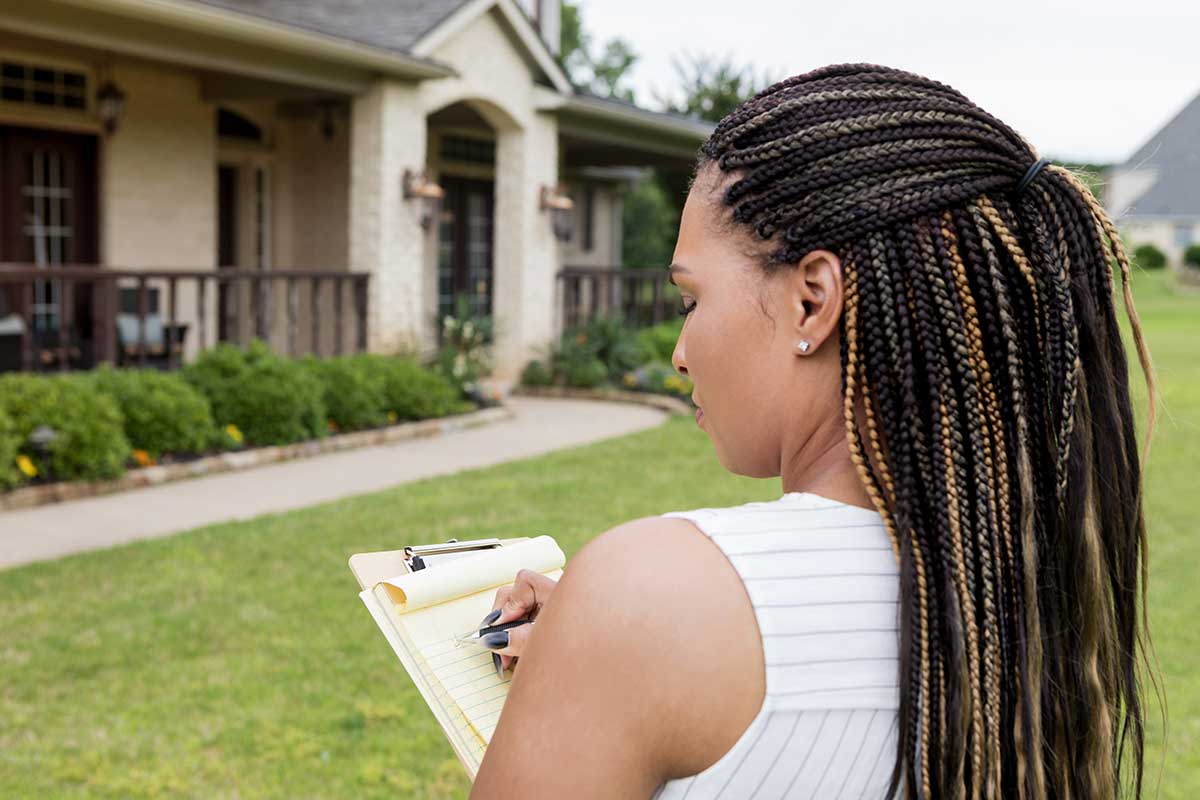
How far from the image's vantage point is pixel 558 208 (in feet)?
49.5

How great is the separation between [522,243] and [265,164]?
10.5ft

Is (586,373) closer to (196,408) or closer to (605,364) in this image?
(605,364)

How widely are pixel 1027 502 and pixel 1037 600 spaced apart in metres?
0.10

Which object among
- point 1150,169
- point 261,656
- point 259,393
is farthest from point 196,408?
point 1150,169

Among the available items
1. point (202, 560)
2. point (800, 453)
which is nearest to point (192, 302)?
point (202, 560)

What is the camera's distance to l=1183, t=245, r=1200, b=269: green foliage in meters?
54.8

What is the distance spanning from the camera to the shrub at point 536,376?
49.1ft

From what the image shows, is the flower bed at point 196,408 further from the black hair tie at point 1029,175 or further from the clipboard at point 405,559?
the black hair tie at point 1029,175

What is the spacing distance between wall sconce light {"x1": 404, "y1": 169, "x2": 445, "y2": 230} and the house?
0.03 metres

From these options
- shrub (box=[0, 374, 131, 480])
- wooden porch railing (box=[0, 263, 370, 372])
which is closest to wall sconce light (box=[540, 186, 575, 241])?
wooden porch railing (box=[0, 263, 370, 372])

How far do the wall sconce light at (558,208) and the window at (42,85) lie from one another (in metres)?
5.27

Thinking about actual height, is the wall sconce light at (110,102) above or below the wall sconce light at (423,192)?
above

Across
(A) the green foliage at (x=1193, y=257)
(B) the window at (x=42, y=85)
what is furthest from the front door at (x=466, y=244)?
(A) the green foliage at (x=1193, y=257)

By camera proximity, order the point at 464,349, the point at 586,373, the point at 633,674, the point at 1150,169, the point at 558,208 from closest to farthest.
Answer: the point at 633,674 → the point at 1150,169 → the point at 464,349 → the point at 586,373 → the point at 558,208
